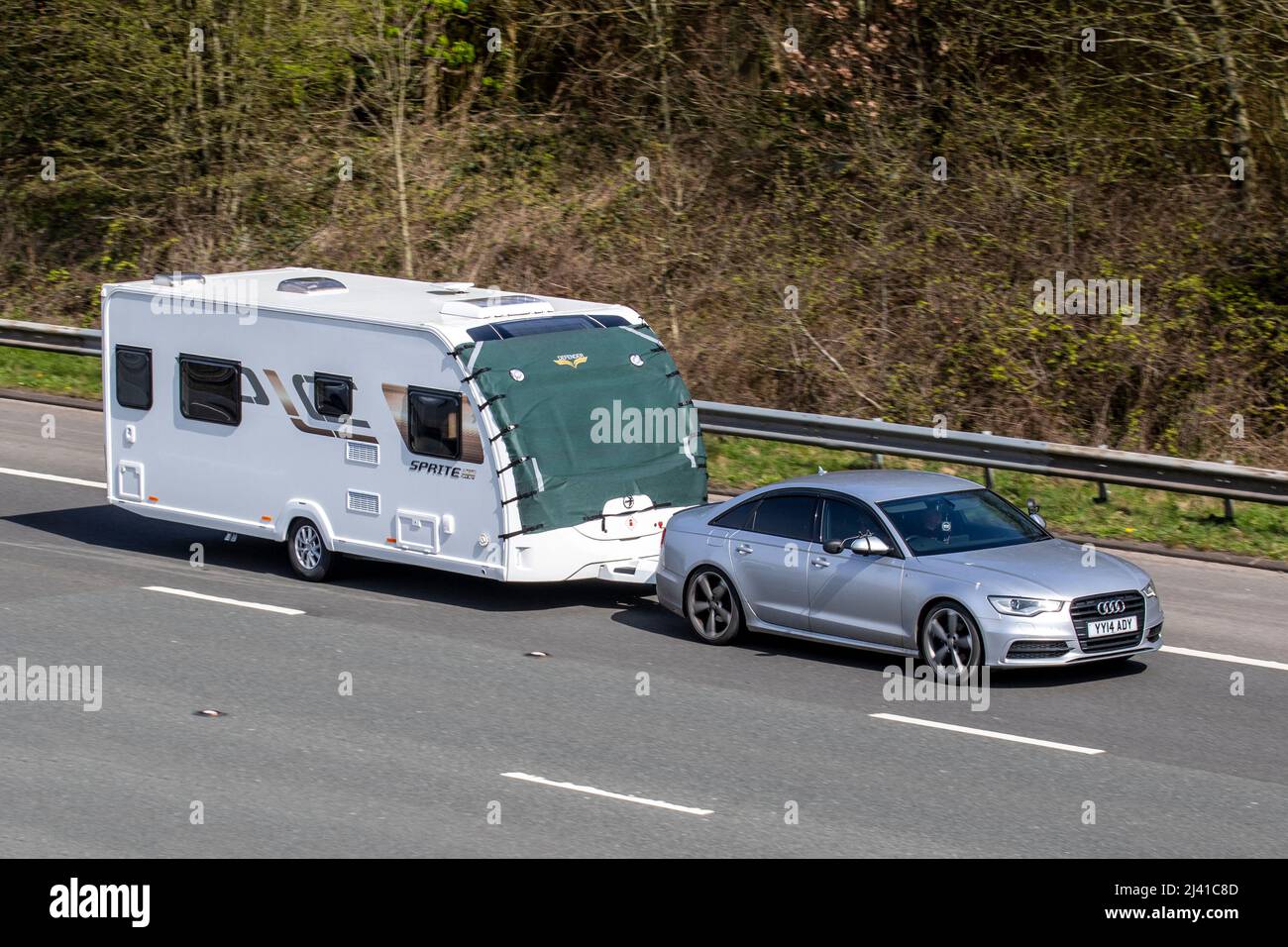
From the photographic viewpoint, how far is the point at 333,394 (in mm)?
15688

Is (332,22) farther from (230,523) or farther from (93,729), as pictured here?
(93,729)

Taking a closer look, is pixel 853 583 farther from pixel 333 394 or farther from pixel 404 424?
pixel 333 394

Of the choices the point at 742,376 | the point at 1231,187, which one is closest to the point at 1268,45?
the point at 1231,187

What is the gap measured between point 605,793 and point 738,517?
4438 mm

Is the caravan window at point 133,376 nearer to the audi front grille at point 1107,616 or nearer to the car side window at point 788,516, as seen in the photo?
the car side window at point 788,516

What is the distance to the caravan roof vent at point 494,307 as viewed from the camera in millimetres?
15156

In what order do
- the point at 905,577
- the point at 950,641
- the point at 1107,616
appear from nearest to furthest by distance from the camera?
the point at 1107,616, the point at 950,641, the point at 905,577

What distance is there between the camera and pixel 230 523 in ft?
54.3

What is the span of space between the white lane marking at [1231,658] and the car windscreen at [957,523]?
1334 millimetres

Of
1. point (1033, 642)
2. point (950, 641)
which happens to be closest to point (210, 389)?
point (950, 641)

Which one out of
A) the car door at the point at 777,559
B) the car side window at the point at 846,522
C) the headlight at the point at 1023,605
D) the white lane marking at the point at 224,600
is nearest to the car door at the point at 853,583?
the car side window at the point at 846,522

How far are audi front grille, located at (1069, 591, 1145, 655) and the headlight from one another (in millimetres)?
130

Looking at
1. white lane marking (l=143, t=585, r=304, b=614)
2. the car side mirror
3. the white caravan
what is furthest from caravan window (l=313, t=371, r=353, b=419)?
the car side mirror

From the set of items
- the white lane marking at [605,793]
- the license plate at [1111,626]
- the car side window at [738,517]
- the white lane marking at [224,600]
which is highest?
the car side window at [738,517]
